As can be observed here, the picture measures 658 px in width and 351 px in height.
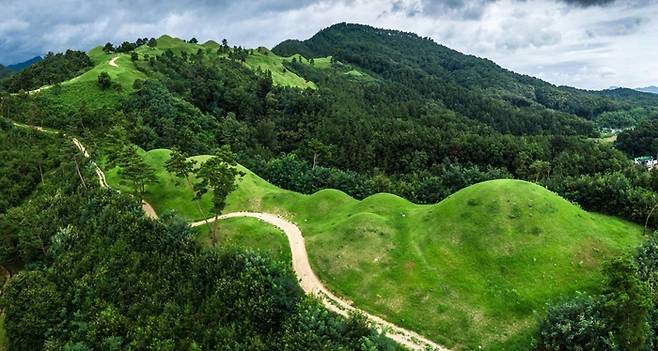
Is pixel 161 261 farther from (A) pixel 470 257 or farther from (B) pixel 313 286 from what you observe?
(A) pixel 470 257

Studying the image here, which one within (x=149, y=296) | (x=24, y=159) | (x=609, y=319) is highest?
(x=24, y=159)

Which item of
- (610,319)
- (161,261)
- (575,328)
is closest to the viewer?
(575,328)

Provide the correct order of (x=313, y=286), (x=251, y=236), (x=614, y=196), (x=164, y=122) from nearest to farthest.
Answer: (x=313, y=286)
(x=251, y=236)
(x=614, y=196)
(x=164, y=122)

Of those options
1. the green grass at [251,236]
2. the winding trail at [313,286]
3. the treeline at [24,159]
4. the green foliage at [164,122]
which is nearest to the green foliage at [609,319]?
the winding trail at [313,286]

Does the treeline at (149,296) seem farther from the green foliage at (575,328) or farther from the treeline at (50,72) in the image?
the treeline at (50,72)

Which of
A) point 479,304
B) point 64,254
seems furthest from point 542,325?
point 64,254

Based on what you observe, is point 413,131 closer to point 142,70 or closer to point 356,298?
point 142,70

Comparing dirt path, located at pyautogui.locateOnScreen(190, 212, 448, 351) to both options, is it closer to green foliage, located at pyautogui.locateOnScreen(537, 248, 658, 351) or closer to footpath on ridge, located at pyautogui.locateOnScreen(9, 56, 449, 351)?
footpath on ridge, located at pyautogui.locateOnScreen(9, 56, 449, 351)

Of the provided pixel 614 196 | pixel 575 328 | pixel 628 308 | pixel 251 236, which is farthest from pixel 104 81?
pixel 628 308
